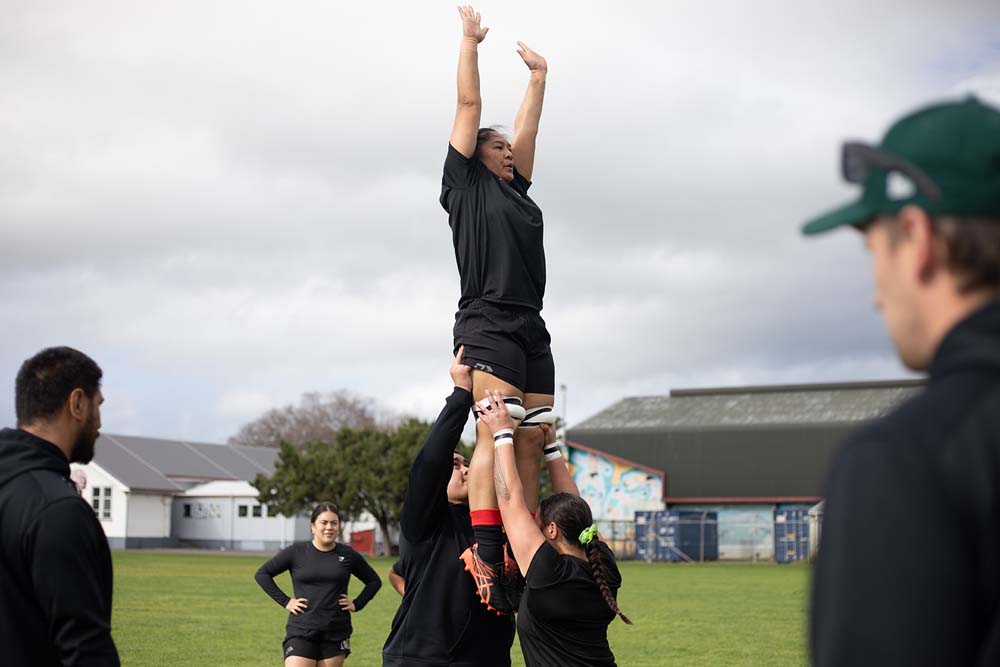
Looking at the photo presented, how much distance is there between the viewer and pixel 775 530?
64.4 metres

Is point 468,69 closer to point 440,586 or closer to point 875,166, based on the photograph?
point 440,586

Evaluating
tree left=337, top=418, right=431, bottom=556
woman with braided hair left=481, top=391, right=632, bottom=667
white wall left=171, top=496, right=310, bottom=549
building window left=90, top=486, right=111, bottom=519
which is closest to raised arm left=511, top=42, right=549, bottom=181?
woman with braided hair left=481, top=391, right=632, bottom=667

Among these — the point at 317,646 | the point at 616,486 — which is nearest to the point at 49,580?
the point at 317,646

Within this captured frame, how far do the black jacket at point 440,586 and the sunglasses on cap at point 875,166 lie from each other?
15.5 feet

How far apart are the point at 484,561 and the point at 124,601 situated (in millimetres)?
26399

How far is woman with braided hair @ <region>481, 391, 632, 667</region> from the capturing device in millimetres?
6613

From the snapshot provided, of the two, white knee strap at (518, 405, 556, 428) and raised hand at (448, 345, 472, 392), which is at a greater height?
raised hand at (448, 345, 472, 392)

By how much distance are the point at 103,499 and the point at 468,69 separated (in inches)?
3308

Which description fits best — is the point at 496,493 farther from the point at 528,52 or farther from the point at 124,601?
the point at 124,601

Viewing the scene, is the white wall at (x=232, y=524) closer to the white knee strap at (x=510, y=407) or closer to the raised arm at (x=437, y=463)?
the raised arm at (x=437, y=463)

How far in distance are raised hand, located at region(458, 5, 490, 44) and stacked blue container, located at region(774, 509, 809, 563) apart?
2292 inches

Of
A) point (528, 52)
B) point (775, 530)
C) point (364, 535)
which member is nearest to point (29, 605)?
point (528, 52)

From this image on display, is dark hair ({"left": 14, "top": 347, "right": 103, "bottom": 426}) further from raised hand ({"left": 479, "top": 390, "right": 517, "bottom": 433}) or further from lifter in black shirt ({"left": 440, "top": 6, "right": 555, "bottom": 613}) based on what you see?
lifter in black shirt ({"left": 440, "top": 6, "right": 555, "bottom": 613})

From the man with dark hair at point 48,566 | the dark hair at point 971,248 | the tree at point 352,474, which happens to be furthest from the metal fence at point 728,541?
the dark hair at point 971,248
